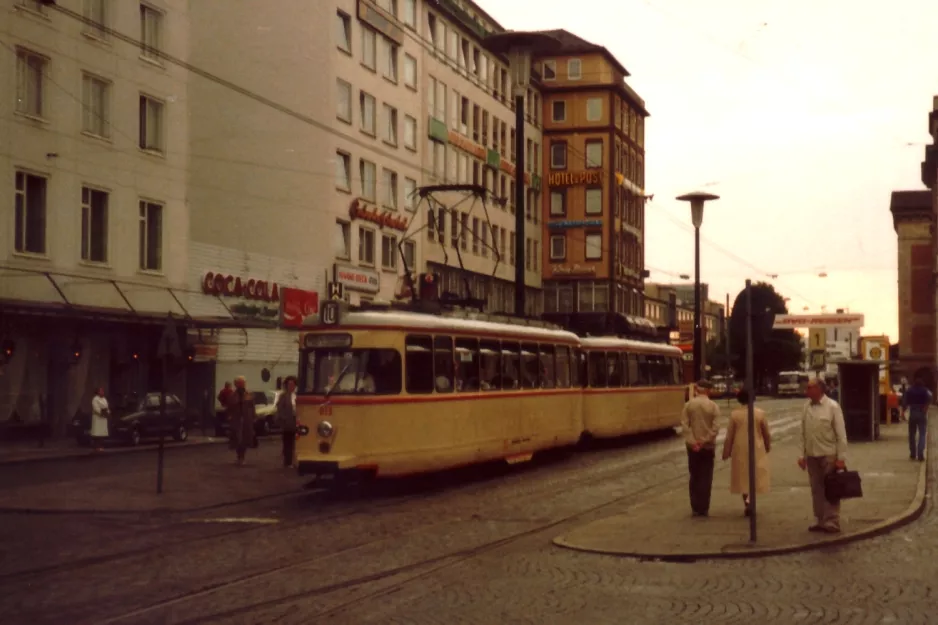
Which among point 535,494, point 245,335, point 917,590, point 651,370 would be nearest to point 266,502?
point 535,494

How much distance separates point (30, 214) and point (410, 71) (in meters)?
29.7

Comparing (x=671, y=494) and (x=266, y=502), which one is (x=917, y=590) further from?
(x=266, y=502)

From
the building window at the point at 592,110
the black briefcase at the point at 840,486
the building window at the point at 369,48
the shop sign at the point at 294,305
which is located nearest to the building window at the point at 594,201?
the building window at the point at 592,110

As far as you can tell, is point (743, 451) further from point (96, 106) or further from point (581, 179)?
point (581, 179)

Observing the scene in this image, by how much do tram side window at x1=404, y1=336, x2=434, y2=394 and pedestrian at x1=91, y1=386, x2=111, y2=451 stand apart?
16.2 meters

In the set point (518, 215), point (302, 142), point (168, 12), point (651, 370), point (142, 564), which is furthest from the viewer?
point (302, 142)

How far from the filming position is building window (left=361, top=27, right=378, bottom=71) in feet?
195

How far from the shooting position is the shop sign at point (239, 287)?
48.6 metres

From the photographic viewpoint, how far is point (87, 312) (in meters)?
37.8

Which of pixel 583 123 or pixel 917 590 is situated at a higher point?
pixel 583 123

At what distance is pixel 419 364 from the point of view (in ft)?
73.3

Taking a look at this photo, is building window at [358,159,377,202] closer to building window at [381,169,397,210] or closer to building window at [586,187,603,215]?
building window at [381,169,397,210]

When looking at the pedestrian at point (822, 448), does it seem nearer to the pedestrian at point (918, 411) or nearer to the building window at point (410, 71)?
the pedestrian at point (918, 411)

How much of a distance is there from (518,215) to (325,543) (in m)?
18.2
